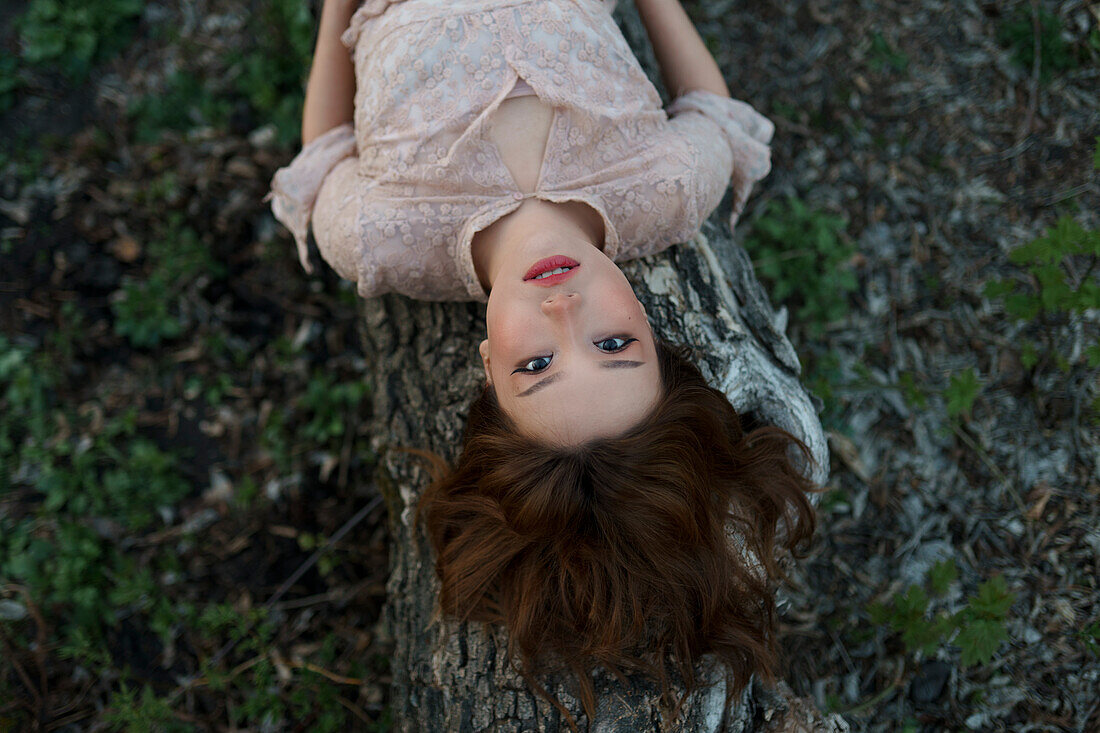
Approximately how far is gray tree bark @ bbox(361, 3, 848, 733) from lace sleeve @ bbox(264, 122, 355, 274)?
48cm

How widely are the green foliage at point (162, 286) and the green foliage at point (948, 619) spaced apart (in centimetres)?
366

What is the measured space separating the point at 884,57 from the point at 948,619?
2.92 meters

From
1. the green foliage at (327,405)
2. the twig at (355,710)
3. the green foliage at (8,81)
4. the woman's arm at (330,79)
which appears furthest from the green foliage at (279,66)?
the twig at (355,710)

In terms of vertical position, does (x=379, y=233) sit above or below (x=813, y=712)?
above

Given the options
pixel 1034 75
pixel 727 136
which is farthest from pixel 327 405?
pixel 1034 75

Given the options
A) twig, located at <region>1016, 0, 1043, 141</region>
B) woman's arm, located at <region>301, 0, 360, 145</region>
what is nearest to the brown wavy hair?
woman's arm, located at <region>301, 0, 360, 145</region>

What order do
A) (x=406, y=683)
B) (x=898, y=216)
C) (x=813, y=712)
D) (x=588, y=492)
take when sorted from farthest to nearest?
(x=898, y=216) → (x=406, y=683) → (x=813, y=712) → (x=588, y=492)

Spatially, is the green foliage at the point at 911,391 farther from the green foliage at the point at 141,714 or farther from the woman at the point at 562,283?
the green foliage at the point at 141,714

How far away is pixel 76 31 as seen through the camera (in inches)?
157

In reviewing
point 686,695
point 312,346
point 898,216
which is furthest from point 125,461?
point 898,216

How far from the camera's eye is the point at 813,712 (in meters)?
2.28

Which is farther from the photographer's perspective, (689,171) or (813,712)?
(689,171)

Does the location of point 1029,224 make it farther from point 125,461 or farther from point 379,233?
point 125,461

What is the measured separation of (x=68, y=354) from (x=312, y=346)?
1.22m
